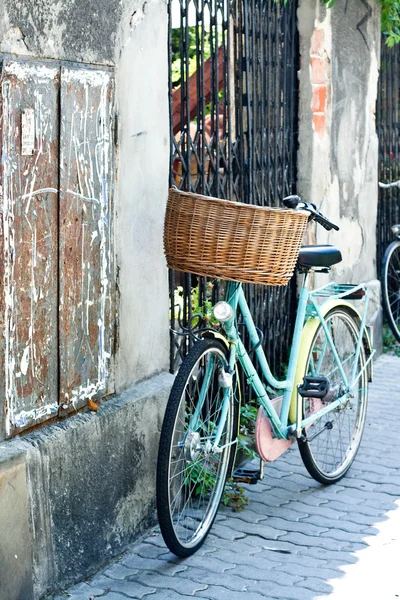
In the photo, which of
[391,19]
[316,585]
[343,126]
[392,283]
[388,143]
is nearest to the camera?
[316,585]

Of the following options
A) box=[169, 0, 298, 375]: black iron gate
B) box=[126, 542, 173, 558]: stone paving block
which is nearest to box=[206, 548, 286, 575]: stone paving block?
box=[126, 542, 173, 558]: stone paving block

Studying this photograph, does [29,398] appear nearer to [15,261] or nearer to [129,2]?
[15,261]

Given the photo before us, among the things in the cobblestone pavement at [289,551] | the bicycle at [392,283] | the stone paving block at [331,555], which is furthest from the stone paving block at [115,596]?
the bicycle at [392,283]

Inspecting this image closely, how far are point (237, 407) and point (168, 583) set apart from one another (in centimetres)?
84

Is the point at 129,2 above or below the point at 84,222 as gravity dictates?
above

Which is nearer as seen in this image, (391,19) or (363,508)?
(363,508)

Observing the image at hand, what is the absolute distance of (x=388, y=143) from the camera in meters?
8.09

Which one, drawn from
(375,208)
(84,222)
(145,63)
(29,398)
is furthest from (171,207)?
(375,208)

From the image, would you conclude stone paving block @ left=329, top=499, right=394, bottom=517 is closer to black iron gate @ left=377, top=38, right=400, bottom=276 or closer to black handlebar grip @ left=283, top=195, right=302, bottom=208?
black handlebar grip @ left=283, top=195, right=302, bottom=208

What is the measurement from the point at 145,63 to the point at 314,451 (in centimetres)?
225

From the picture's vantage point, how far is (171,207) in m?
3.86

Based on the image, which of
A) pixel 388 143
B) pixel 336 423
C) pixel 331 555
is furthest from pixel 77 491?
pixel 388 143

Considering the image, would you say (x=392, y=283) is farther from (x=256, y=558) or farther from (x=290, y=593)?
(x=290, y=593)

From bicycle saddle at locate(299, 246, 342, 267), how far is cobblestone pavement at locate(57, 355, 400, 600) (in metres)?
1.13
